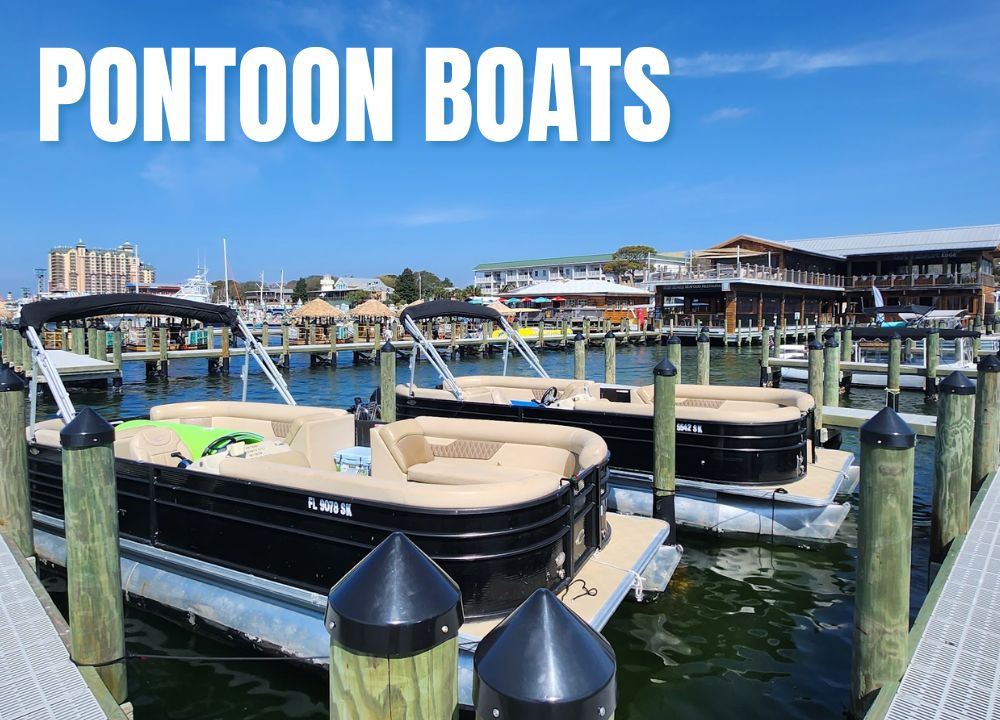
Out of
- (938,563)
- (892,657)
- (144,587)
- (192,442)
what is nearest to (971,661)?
(892,657)

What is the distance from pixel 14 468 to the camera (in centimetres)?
623

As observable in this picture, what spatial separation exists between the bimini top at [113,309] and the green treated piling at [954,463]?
26.6 ft

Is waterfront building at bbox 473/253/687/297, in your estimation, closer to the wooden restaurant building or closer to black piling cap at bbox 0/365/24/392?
the wooden restaurant building

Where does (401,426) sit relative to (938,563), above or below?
above

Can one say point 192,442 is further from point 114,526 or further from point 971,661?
point 971,661

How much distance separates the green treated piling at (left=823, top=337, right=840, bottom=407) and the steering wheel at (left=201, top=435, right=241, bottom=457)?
13.8 m

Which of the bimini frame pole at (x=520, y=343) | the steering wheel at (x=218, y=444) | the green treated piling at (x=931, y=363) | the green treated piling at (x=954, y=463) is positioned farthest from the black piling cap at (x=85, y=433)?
the green treated piling at (x=931, y=363)

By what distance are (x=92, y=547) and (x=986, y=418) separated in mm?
9094

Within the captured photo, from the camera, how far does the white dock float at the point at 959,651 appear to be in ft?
12.8

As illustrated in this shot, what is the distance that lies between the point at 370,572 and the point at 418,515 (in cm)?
331

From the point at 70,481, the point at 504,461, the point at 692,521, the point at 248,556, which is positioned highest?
the point at 70,481

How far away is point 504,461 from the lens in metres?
7.68

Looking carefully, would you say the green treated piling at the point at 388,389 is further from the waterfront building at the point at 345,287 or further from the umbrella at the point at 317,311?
the waterfront building at the point at 345,287

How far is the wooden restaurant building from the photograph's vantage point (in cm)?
4678
